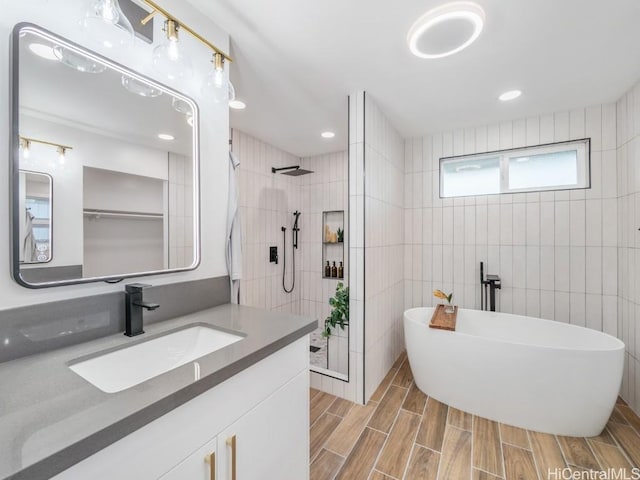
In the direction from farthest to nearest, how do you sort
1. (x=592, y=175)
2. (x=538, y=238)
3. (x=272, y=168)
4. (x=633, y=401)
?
(x=272, y=168) → (x=538, y=238) → (x=592, y=175) → (x=633, y=401)

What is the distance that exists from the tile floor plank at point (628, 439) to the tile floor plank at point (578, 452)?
20 centimetres

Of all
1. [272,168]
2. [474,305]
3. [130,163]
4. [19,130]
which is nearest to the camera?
[19,130]

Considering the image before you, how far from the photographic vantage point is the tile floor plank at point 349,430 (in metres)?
1.76

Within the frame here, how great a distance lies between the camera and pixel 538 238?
264 cm

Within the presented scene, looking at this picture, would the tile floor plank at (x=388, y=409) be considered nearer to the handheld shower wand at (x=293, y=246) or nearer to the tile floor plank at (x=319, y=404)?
the tile floor plank at (x=319, y=404)

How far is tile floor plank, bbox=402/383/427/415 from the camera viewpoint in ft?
6.98

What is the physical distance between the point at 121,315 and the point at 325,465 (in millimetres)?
1428

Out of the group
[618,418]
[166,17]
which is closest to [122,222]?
[166,17]

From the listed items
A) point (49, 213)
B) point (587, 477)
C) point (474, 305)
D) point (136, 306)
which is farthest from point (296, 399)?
point (474, 305)

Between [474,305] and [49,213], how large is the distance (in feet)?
10.9

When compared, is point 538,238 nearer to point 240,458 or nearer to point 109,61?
point 240,458

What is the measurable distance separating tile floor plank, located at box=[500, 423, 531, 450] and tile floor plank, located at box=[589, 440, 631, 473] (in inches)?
13.9

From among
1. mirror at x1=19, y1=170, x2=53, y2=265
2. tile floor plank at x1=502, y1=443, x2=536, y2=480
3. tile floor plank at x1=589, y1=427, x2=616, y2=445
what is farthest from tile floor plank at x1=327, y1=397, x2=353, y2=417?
mirror at x1=19, y1=170, x2=53, y2=265

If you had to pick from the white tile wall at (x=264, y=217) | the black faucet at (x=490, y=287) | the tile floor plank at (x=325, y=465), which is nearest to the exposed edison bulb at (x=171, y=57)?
the white tile wall at (x=264, y=217)
